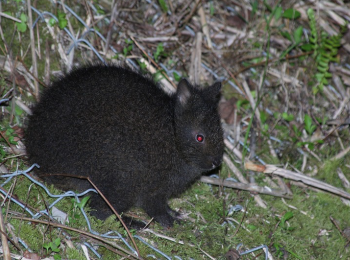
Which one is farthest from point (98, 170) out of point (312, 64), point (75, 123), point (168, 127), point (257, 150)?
point (312, 64)

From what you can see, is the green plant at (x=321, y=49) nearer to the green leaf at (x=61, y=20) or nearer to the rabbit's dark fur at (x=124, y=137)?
the rabbit's dark fur at (x=124, y=137)

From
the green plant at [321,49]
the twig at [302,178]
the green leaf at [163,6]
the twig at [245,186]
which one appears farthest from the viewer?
the green plant at [321,49]

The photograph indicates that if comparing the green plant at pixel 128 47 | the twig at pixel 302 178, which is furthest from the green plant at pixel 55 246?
the green plant at pixel 128 47

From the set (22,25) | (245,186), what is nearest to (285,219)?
(245,186)

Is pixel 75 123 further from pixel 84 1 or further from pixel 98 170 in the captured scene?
pixel 84 1

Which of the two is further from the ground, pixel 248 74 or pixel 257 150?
pixel 248 74

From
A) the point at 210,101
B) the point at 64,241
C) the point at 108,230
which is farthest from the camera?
the point at 210,101
